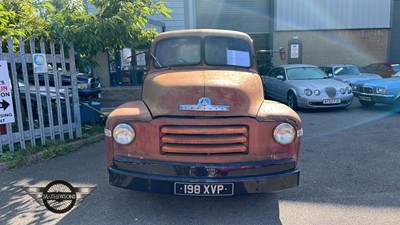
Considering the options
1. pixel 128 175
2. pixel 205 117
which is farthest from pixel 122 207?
pixel 205 117

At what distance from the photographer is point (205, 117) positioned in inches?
125

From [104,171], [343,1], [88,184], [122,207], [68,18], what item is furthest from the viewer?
[343,1]

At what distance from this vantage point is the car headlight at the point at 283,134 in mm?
3225

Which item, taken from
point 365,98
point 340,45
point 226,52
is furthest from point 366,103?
point 340,45

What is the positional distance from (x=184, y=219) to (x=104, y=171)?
1.97m

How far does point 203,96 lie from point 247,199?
4.92 feet

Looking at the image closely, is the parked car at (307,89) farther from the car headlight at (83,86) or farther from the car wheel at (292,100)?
the car headlight at (83,86)

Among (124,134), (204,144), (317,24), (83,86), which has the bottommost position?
(204,144)

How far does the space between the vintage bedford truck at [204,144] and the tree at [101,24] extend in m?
3.57

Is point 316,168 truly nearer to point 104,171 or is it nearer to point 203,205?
point 203,205

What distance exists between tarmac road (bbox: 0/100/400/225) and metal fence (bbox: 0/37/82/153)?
2.14ft

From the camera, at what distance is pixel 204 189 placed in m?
3.07

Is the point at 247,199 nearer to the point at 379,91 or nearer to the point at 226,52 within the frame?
the point at 226,52

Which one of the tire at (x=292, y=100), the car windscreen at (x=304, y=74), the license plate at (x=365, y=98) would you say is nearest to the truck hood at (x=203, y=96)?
the tire at (x=292, y=100)
